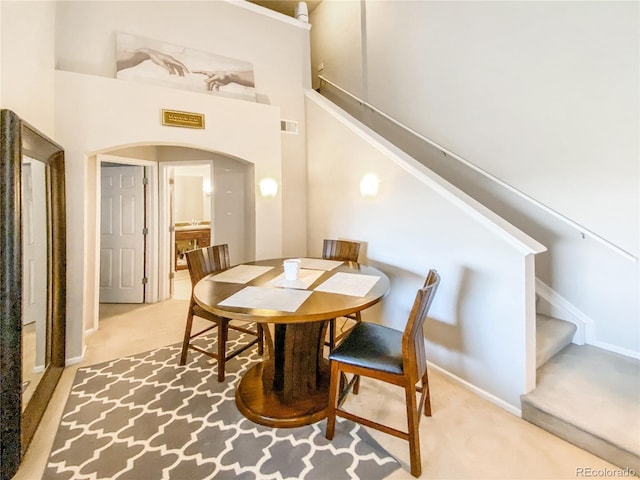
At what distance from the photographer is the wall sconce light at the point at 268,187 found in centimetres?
360

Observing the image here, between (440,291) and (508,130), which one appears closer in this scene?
(440,291)

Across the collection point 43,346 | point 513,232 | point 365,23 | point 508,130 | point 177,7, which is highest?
point 365,23

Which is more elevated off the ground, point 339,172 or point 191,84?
point 191,84

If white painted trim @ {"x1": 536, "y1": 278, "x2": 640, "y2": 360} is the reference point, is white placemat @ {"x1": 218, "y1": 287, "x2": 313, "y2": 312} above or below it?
above

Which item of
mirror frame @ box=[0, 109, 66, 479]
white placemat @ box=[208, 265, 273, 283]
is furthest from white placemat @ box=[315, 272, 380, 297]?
mirror frame @ box=[0, 109, 66, 479]

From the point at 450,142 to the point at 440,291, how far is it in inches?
73.7

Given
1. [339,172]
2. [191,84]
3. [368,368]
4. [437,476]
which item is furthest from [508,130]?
[191,84]

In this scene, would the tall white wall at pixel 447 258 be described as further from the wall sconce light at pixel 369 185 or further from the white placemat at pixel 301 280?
the white placemat at pixel 301 280

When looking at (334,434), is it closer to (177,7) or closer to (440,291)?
(440,291)

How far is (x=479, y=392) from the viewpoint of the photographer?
2164 mm

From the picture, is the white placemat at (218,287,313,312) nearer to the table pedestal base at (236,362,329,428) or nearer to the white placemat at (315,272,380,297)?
the white placemat at (315,272,380,297)

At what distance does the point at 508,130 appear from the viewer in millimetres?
2920

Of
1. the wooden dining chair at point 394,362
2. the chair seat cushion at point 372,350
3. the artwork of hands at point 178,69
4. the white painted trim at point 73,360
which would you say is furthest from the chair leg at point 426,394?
the artwork of hands at point 178,69

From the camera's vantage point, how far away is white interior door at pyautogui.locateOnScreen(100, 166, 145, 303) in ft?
13.7
